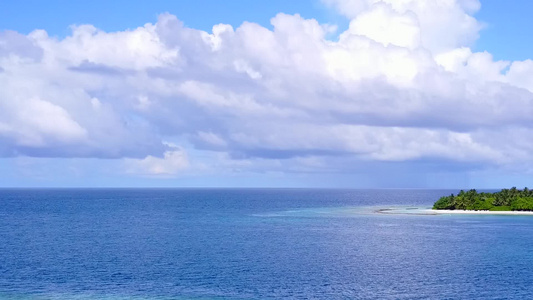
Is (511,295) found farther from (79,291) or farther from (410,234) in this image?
(410,234)

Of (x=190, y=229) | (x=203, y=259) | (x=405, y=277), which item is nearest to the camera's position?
(x=405, y=277)

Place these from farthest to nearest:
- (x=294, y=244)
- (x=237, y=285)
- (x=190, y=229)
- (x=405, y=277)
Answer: (x=190, y=229)
(x=294, y=244)
(x=405, y=277)
(x=237, y=285)

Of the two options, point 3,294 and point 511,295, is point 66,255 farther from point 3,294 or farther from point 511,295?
point 511,295

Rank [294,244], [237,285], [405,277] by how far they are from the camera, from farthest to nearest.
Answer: [294,244], [405,277], [237,285]

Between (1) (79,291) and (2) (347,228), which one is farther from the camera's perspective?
(2) (347,228)

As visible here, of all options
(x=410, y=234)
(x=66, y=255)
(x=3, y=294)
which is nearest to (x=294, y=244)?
(x=410, y=234)

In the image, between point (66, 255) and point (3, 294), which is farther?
point (66, 255)

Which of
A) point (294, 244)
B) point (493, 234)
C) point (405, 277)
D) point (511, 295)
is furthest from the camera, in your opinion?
point (493, 234)

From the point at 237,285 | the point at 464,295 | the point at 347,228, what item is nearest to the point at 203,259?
the point at 237,285
